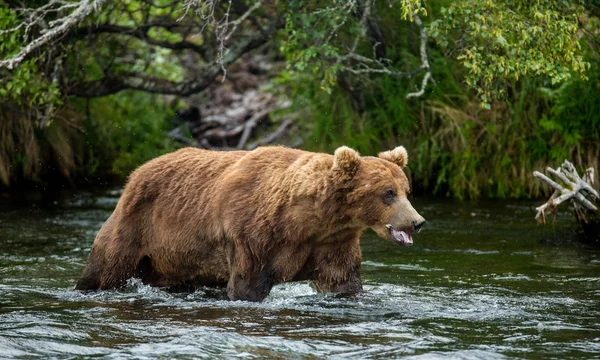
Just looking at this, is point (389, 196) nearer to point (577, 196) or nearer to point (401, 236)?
point (401, 236)

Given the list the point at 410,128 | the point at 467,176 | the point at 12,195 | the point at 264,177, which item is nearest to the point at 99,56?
the point at 12,195

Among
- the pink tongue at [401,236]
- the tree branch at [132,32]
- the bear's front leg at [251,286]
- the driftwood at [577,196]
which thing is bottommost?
the bear's front leg at [251,286]

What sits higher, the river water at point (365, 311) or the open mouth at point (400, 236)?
the open mouth at point (400, 236)

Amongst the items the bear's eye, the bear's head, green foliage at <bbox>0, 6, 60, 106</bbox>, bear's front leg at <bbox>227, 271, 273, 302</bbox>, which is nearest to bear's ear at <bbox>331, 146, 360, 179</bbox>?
the bear's head

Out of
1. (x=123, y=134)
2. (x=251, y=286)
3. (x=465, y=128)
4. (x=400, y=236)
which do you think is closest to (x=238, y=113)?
(x=123, y=134)

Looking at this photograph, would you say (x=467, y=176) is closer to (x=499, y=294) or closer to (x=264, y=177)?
(x=499, y=294)

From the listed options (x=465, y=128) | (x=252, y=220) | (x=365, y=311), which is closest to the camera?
(x=365, y=311)

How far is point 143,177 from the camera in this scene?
8594 mm

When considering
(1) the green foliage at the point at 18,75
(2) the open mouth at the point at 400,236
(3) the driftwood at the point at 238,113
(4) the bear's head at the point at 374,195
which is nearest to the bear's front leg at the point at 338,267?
(4) the bear's head at the point at 374,195

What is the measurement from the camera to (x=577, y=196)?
10086mm

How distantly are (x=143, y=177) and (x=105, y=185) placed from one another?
8.93 metres

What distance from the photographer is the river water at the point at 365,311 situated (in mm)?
6406

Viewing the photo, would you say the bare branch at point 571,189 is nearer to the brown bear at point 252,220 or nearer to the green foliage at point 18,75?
the brown bear at point 252,220

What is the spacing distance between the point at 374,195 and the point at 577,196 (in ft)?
11.4
